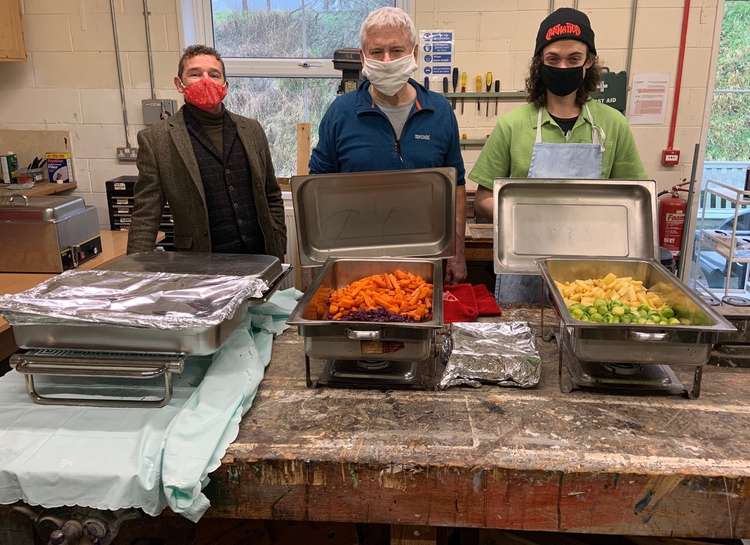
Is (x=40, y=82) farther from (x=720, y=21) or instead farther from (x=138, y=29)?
(x=720, y=21)

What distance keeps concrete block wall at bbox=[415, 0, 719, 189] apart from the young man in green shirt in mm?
1345

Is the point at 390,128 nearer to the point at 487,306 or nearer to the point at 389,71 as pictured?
the point at 389,71

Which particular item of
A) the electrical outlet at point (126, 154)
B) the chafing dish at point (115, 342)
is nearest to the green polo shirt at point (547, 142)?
the chafing dish at point (115, 342)

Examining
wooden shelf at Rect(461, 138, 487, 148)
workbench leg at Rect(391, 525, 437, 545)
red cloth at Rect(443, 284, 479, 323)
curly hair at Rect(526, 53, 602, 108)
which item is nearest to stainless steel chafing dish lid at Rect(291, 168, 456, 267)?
red cloth at Rect(443, 284, 479, 323)

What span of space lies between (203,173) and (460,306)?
1109 millimetres

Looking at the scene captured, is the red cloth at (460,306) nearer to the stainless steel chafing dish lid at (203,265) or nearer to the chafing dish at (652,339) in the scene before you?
the chafing dish at (652,339)

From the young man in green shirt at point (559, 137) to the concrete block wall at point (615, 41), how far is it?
4.41 ft

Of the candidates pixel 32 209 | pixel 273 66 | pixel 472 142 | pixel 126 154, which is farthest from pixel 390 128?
pixel 126 154

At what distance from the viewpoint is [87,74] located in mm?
3500

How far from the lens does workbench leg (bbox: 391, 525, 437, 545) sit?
4.10 feet

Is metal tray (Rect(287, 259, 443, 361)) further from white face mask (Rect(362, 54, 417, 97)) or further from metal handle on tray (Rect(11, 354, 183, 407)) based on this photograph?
white face mask (Rect(362, 54, 417, 97))

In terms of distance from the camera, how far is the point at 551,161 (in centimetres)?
211

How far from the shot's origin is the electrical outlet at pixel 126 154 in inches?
141

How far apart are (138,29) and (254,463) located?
315 cm
